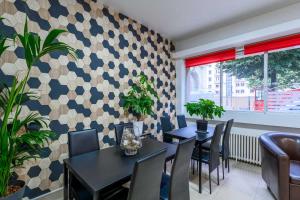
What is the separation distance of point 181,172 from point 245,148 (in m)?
2.16

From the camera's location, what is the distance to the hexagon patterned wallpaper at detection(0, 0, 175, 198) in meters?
1.99

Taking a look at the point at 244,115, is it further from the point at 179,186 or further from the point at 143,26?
the point at 143,26

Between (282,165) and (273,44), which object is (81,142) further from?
(273,44)

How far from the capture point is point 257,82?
321cm

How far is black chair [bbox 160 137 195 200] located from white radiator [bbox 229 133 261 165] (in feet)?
6.60

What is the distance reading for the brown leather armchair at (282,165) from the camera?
177 cm

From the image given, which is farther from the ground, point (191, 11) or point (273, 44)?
point (191, 11)

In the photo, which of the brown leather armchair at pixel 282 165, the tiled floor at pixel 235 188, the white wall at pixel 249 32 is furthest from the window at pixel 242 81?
the tiled floor at pixel 235 188

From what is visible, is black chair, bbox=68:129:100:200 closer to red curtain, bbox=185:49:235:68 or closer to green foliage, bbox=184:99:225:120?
green foliage, bbox=184:99:225:120

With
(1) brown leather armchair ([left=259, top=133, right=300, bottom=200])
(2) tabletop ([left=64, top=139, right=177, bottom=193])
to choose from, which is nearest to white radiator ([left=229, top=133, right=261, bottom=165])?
(1) brown leather armchair ([left=259, top=133, right=300, bottom=200])

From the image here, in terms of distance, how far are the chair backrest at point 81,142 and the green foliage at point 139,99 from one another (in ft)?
3.44

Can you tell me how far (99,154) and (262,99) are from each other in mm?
3039

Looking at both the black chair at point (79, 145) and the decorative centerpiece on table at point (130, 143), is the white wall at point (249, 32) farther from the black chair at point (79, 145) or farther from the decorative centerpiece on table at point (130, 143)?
the black chair at point (79, 145)

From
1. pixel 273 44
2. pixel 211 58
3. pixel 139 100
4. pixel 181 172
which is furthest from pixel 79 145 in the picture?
pixel 273 44
